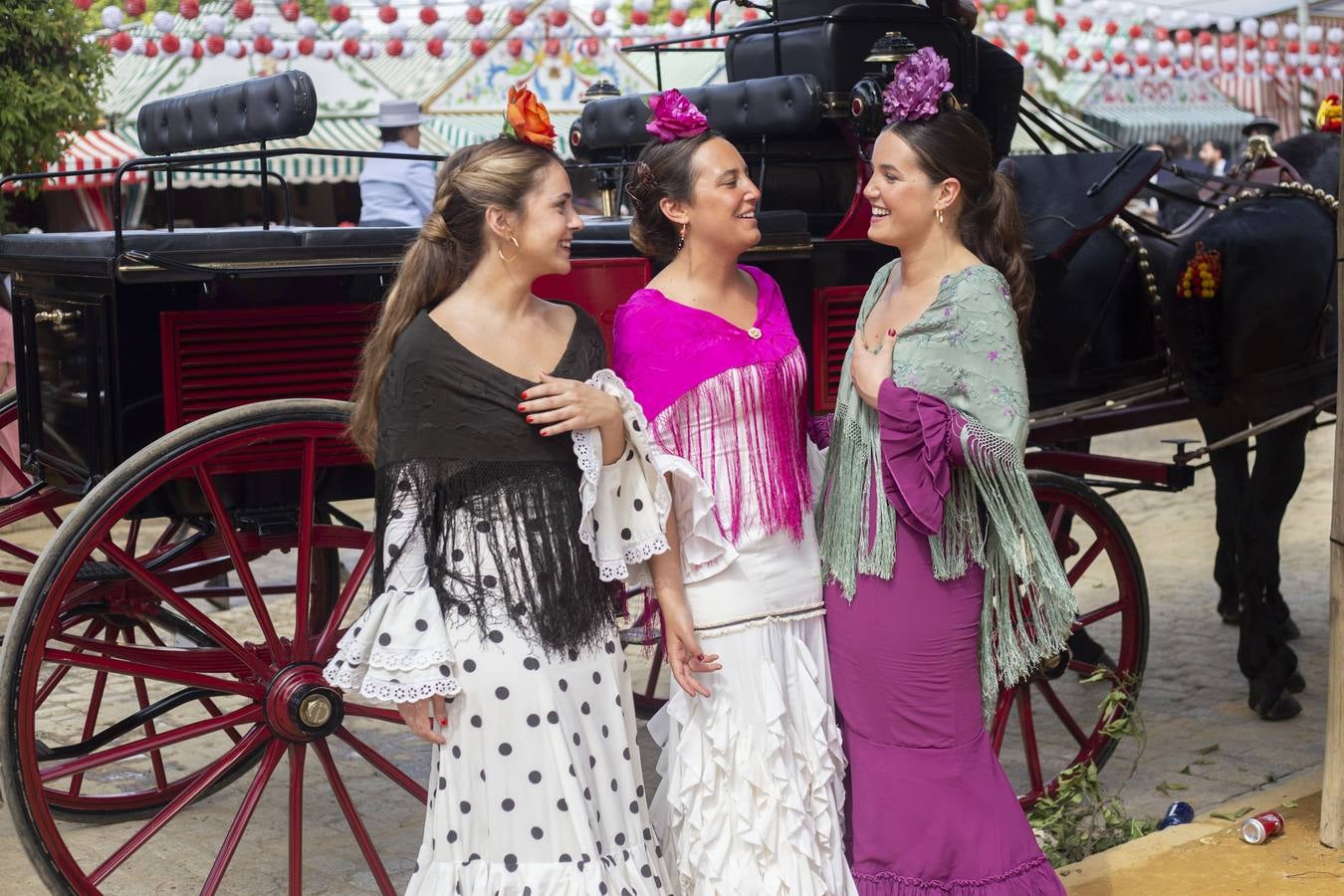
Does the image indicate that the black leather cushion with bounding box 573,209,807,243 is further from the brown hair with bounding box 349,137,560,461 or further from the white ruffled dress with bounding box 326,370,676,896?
the white ruffled dress with bounding box 326,370,676,896

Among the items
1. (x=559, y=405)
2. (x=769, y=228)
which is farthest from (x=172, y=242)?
(x=769, y=228)

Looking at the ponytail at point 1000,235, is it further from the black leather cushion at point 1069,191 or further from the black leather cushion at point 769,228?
the black leather cushion at point 1069,191

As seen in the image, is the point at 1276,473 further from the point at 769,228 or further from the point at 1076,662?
the point at 769,228

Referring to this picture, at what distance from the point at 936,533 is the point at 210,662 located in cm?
162

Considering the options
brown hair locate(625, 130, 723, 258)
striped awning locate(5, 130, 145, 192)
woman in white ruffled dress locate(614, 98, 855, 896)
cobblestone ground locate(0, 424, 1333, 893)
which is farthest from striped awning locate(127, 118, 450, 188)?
woman in white ruffled dress locate(614, 98, 855, 896)

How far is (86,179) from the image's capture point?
12.9m

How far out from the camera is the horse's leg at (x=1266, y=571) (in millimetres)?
5230

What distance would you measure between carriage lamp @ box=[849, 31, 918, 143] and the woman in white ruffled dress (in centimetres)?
119

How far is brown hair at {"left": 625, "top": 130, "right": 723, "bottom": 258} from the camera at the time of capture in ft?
9.45

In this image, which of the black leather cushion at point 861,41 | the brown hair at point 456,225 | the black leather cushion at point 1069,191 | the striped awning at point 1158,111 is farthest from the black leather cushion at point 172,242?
the striped awning at point 1158,111

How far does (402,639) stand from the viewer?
8.32ft

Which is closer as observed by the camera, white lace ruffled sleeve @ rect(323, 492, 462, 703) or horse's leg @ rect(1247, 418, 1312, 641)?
white lace ruffled sleeve @ rect(323, 492, 462, 703)

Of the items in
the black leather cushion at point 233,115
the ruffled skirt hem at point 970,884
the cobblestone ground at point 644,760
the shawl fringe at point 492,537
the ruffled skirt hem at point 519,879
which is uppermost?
the black leather cushion at point 233,115

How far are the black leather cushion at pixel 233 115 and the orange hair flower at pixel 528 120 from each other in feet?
3.58
